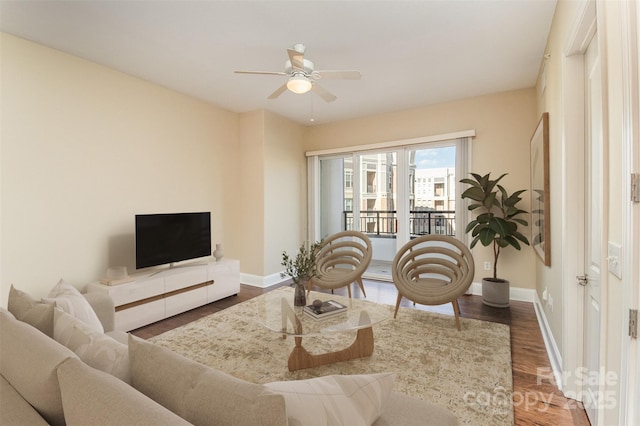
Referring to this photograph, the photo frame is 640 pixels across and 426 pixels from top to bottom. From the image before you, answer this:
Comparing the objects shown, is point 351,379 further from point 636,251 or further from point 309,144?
point 309,144

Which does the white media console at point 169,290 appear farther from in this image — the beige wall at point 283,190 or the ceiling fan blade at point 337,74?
the ceiling fan blade at point 337,74

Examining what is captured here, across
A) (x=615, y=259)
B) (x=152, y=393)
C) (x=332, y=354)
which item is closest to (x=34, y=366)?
(x=152, y=393)

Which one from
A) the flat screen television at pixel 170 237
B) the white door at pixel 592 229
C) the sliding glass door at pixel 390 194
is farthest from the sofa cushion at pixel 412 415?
the sliding glass door at pixel 390 194

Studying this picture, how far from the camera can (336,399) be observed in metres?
0.83

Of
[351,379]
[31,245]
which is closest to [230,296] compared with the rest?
[31,245]

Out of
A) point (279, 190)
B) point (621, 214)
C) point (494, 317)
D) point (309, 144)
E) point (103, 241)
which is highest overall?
point (309, 144)

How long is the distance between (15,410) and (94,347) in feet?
0.80

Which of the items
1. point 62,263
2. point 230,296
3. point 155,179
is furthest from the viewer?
point 230,296

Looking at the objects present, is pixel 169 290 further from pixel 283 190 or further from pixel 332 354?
pixel 283 190

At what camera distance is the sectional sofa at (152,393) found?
2.36 feet

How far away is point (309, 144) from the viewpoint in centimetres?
577

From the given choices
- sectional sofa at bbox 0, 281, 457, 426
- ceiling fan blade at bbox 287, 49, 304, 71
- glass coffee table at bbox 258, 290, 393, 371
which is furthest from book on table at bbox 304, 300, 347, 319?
ceiling fan blade at bbox 287, 49, 304, 71

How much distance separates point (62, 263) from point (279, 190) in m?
2.95

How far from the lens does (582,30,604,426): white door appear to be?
167 cm
